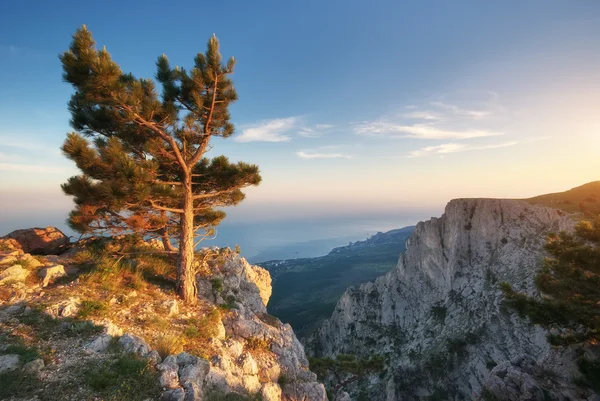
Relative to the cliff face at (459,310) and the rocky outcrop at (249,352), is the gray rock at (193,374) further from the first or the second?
the cliff face at (459,310)

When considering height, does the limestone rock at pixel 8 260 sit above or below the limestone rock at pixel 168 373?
above

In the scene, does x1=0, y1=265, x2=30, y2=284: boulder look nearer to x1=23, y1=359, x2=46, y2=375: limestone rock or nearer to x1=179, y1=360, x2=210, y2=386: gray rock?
x1=23, y1=359, x2=46, y2=375: limestone rock

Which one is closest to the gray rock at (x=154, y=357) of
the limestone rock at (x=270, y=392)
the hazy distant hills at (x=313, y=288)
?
the limestone rock at (x=270, y=392)

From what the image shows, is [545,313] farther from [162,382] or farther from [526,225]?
[526,225]

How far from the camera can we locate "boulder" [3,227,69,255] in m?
14.4

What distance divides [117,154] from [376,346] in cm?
5260

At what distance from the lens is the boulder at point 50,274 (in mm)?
10164

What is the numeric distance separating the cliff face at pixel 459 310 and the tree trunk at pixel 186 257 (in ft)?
66.9

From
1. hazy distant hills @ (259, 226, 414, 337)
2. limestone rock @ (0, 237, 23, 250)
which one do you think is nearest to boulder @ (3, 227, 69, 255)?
limestone rock @ (0, 237, 23, 250)

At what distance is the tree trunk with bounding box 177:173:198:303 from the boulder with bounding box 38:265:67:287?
4.29m

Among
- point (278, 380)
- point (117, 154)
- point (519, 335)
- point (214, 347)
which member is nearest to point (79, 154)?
point (117, 154)

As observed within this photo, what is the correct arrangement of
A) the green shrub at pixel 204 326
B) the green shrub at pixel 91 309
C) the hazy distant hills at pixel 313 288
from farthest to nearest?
the hazy distant hills at pixel 313 288 < the green shrub at pixel 204 326 < the green shrub at pixel 91 309

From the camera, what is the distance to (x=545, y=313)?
1445 centimetres

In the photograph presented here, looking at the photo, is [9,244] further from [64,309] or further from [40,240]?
[64,309]
